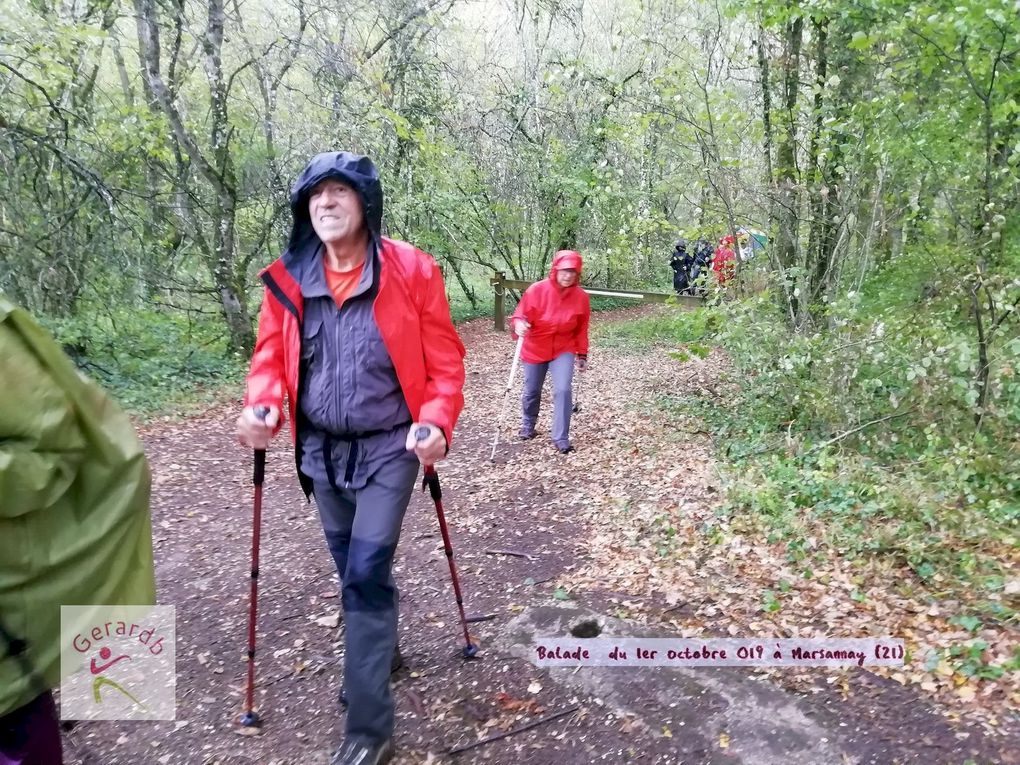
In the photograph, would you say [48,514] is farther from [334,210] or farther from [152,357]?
[152,357]

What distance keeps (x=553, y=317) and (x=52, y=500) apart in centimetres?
559

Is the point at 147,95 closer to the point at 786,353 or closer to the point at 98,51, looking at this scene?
the point at 98,51

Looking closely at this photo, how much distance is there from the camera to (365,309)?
2729mm

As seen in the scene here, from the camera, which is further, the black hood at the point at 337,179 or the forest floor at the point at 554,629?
the forest floor at the point at 554,629

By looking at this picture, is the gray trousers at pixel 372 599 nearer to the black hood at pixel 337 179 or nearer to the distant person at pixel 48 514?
the distant person at pixel 48 514

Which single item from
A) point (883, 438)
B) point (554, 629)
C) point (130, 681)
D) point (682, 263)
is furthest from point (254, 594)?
point (682, 263)

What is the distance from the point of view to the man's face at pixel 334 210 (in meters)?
2.71

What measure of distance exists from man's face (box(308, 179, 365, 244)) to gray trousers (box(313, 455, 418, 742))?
948 millimetres

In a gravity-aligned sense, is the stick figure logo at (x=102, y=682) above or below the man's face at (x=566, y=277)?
below

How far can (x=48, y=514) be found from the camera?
5.82 feet

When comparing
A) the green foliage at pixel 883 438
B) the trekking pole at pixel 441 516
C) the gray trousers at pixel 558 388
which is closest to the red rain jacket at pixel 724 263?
the green foliage at pixel 883 438

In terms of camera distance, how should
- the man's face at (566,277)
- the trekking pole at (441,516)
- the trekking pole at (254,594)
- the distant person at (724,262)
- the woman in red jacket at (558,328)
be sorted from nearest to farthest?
the trekking pole at (441,516) < the trekking pole at (254,594) < the man's face at (566,277) < the woman in red jacket at (558,328) < the distant person at (724,262)

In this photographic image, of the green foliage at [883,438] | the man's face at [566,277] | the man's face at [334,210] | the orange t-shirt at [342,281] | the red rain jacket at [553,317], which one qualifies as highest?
the man's face at [334,210]

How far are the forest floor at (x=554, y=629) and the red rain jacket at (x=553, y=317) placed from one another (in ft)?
Result: 4.25
